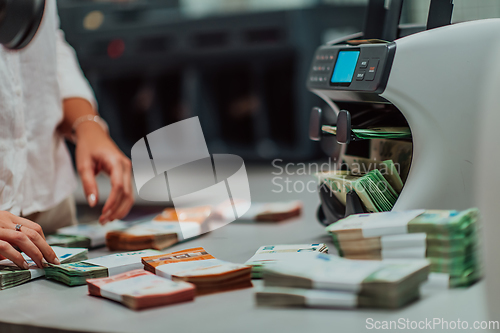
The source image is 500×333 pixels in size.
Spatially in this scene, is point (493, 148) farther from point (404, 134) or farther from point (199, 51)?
point (199, 51)

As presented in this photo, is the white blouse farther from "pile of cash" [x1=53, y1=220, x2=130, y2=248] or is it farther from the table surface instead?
the table surface

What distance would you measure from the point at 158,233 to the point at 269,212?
13.5 inches

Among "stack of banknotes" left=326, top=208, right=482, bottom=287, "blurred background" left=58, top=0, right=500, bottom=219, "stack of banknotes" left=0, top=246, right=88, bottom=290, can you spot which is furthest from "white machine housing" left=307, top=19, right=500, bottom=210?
"blurred background" left=58, top=0, right=500, bottom=219

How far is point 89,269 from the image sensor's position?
0.78 m

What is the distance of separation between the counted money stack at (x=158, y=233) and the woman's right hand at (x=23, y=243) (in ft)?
0.60

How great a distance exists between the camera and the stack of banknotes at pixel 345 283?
58cm

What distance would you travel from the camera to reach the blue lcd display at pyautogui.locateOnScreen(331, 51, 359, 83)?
34.7 inches

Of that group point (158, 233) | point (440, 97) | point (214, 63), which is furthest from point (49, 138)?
point (214, 63)

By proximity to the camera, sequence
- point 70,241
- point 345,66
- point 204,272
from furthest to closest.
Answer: point 70,241 < point 345,66 < point 204,272

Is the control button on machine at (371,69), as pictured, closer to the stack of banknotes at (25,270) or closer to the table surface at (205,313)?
the table surface at (205,313)

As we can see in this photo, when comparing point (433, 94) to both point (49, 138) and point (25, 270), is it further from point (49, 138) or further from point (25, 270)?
point (49, 138)

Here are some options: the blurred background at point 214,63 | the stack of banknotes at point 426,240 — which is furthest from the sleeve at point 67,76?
the blurred background at point 214,63

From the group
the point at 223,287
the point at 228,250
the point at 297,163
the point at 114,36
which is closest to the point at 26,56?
the point at 228,250

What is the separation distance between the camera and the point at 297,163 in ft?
8.08
